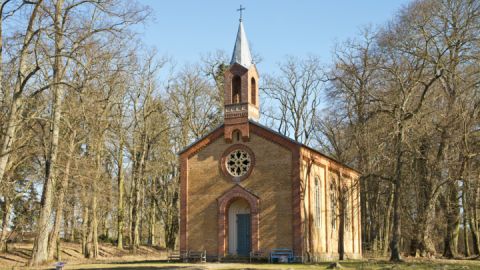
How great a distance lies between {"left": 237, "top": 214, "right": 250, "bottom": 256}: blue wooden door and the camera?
31656 millimetres

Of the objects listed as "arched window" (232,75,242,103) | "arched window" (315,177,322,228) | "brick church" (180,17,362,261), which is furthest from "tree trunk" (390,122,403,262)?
"arched window" (232,75,242,103)

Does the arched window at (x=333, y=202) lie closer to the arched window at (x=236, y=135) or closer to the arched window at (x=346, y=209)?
the arched window at (x=346, y=209)

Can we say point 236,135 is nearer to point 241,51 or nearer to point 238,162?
point 238,162

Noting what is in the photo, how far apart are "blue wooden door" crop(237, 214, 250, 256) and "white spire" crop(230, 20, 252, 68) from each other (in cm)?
892

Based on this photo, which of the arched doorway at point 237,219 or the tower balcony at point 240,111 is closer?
the arched doorway at point 237,219

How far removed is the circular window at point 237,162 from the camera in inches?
1266

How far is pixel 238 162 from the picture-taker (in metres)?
32.6

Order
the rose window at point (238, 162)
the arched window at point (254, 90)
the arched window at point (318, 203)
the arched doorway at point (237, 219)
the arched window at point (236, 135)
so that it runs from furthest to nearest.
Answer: the arched window at point (254, 90)
the arched window at point (318, 203)
the arched window at point (236, 135)
the rose window at point (238, 162)
the arched doorway at point (237, 219)

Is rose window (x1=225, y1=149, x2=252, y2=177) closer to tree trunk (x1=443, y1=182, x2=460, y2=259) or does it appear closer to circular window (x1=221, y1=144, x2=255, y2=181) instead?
circular window (x1=221, y1=144, x2=255, y2=181)

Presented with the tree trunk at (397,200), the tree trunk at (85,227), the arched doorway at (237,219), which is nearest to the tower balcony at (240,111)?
the arched doorway at (237,219)

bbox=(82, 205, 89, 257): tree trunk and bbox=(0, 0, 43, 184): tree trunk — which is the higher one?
bbox=(0, 0, 43, 184): tree trunk

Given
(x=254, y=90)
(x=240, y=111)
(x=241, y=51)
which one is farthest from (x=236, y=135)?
(x=241, y=51)

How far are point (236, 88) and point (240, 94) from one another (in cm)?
55

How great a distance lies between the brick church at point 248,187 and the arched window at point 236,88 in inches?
2.4
